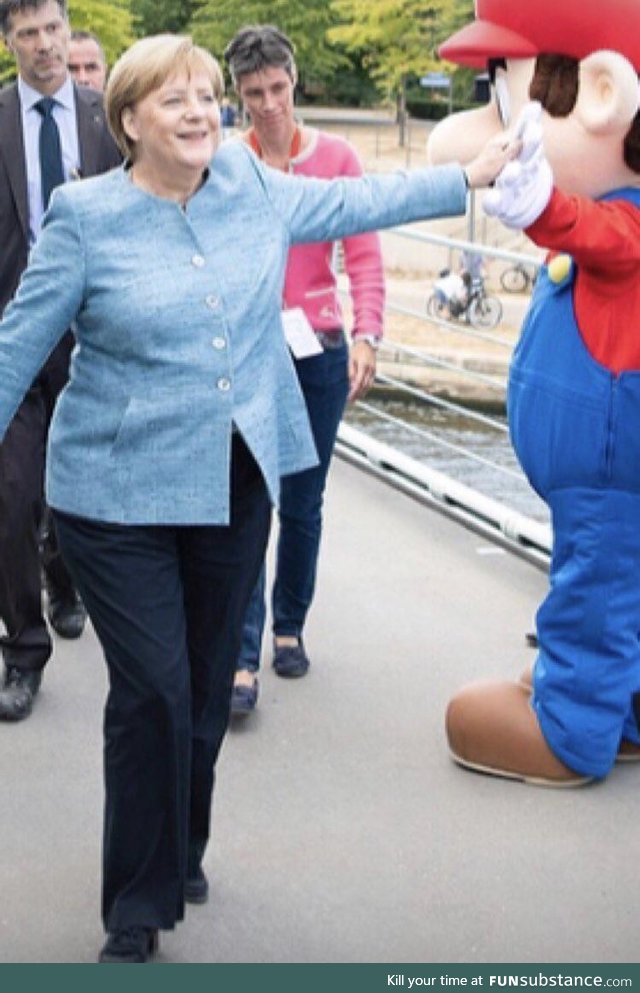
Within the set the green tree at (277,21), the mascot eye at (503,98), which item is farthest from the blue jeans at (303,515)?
the green tree at (277,21)

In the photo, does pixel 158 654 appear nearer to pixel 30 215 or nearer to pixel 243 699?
pixel 243 699

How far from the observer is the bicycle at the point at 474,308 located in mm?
22984

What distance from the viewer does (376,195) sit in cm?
314

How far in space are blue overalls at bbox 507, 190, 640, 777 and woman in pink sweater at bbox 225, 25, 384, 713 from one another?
0.68 m

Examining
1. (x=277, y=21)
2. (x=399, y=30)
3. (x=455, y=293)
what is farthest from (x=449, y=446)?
(x=277, y=21)

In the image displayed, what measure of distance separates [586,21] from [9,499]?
1.86 m

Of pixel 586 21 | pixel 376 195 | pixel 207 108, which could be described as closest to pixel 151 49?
pixel 207 108

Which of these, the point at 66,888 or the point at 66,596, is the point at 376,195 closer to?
the point at 66,888

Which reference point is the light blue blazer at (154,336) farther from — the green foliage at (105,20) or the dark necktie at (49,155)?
the green foliage at (105,20)

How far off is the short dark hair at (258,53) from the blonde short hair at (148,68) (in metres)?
1.28

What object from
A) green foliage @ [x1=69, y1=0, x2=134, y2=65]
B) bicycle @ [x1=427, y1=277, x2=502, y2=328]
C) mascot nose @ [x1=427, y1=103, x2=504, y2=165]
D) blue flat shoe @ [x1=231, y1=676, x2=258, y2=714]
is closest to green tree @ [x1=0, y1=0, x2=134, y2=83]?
green foliage @ [x1=69, y1=0, x2=134, y2=65]

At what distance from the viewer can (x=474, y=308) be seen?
23047mm

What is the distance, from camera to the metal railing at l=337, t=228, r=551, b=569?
6007 millimetres

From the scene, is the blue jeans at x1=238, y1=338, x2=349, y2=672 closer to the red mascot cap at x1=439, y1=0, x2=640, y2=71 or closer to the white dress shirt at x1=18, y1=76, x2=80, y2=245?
the white dress shirt at x1=18, y1=76, x2=80, y2=245
